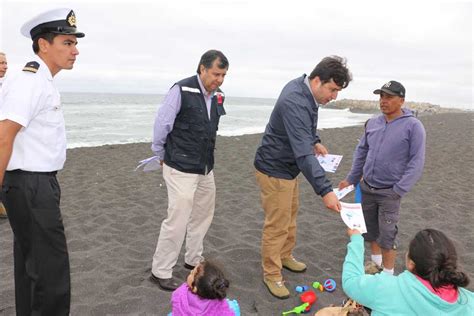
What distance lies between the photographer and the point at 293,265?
404cm

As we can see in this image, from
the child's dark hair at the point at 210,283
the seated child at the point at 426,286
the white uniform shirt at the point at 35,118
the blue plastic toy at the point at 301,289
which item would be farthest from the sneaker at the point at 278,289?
the white uniform shirt at the point at 35,118

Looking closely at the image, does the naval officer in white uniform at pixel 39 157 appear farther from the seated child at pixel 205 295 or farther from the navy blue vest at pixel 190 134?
the navy blue vest at pixel 190 134

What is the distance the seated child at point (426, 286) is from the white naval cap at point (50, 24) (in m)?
2.37

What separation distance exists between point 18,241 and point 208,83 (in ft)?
6.60

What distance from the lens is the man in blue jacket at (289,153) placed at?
3150 mm

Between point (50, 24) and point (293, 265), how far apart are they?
3.14 m

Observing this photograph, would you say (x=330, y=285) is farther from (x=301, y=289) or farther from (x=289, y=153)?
(x=289, y=153)

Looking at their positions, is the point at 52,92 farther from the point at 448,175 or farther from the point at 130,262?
the point at 448,175

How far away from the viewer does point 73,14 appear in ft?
8.30

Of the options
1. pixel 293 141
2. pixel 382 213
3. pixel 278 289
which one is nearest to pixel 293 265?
pixel 278 289

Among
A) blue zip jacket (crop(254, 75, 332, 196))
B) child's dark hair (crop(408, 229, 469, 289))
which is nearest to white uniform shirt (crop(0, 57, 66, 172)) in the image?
blue zip jacket (crop(254, 75, 332, 196))

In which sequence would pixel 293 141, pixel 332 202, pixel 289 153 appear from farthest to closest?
pixel 289 153
pixel 293 141
pixel 332 202

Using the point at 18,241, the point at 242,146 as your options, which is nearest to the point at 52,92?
the point at 18,241

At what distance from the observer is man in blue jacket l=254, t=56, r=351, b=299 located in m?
3.15
